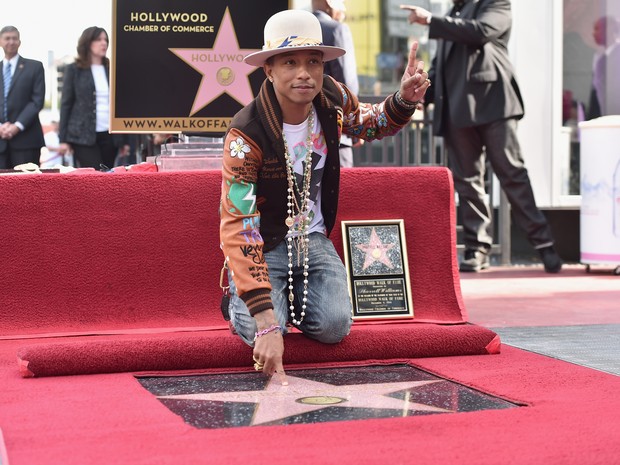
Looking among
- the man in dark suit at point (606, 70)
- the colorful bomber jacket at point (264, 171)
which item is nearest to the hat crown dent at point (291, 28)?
the colorful bomber jacket at point (264, 171)

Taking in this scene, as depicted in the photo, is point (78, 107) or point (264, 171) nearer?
point (264, 171)

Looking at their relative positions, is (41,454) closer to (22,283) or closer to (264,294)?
(264,294)

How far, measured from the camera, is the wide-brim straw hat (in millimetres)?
4066

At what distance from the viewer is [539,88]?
9.51 meters

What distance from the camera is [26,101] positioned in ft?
30.8

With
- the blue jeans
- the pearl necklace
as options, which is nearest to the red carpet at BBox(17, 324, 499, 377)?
the blue jeans

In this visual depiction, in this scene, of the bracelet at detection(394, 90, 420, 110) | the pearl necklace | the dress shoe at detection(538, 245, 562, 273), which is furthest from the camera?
the dress shoe at detection(538, 245, 562, 273)

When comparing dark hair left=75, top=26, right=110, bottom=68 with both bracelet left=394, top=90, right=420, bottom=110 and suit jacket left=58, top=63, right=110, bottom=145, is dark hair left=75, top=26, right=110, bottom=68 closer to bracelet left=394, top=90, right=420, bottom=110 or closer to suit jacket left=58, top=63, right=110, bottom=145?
suit jacket left=58, top=63, right=110, bottom=145

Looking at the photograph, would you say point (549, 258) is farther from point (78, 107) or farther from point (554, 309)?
point (78, 107)

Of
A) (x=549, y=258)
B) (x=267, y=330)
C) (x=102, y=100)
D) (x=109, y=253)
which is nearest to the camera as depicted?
(x=267, y=330)

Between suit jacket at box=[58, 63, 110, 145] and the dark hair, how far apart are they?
0.05 metres

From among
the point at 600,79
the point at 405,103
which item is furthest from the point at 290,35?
the point at 600,79

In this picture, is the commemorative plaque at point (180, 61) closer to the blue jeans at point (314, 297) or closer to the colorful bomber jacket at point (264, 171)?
the colorful bomber jacket at point (264, 171)

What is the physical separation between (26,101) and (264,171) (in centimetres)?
560
